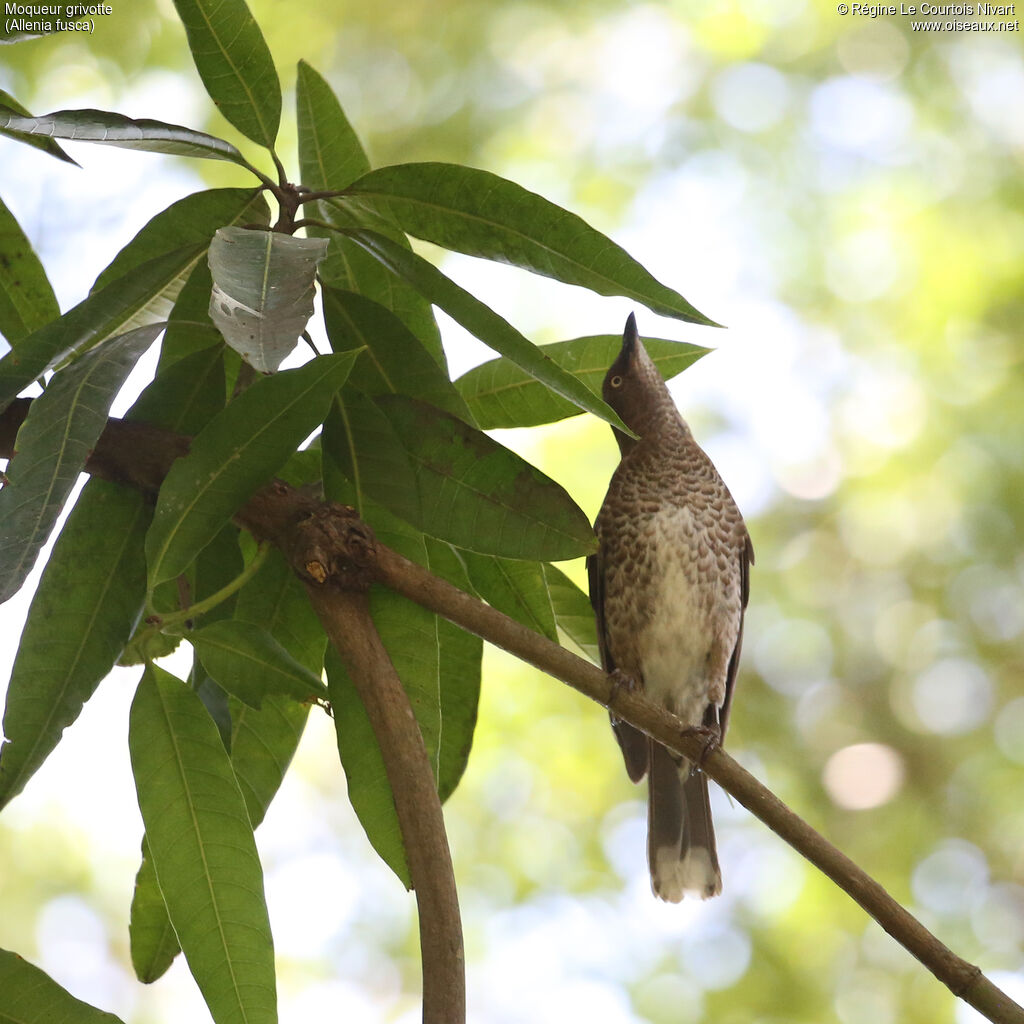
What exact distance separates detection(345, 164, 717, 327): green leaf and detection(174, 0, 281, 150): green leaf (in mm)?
179

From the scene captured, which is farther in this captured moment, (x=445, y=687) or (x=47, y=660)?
(x=445, y=687)

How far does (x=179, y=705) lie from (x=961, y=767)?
5545 millimetres

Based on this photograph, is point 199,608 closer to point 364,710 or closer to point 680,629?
point 364,710

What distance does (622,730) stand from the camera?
3.08 metres

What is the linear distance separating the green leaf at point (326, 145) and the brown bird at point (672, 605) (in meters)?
1.15

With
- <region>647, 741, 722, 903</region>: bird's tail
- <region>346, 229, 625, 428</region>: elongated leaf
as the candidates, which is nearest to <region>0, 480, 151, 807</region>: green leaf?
<region>346, 229, 625, 428</region>: elongated leaf

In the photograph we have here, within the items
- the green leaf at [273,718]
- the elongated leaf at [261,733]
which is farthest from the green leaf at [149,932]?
the green leaf at [273,718]

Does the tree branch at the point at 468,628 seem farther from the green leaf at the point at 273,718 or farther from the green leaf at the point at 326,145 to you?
the green leaf at the point at 326,145

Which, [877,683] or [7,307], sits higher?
[877,683]

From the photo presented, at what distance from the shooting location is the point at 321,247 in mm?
1415

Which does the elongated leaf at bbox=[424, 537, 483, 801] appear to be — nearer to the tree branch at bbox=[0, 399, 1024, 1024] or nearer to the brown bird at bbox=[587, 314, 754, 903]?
the tree branch at bbox=[0, 399, 1024, 1024]

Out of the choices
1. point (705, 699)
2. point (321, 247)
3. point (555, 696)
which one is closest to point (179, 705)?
point (321, 247)

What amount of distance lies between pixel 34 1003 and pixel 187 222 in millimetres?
1065

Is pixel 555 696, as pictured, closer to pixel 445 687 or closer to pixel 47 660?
pixel 445 687
